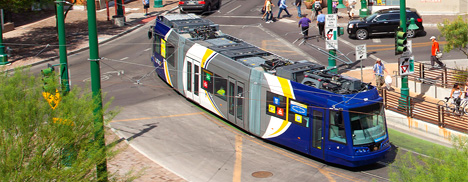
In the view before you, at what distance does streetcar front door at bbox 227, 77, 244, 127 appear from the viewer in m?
22.8

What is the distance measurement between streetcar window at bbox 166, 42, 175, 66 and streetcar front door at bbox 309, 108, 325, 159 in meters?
9.92

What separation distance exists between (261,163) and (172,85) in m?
9.07

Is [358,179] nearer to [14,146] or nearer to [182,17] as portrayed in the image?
[14,146]

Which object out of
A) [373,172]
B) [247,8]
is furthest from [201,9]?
[373,172]

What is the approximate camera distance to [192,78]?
2614 centimetres

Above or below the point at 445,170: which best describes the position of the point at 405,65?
below

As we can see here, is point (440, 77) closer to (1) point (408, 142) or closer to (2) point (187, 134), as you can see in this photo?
(1) point (408, 142)

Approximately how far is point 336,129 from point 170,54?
36.7 ft

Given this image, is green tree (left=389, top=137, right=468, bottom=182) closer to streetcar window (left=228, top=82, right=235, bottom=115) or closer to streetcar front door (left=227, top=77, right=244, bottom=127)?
streetcar front door (left=227, top=77, right=244, bottom=127)

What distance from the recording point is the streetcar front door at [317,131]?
1956 centimetres

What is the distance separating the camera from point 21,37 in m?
41.1

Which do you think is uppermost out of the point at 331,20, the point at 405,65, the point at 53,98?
the point at 331,20

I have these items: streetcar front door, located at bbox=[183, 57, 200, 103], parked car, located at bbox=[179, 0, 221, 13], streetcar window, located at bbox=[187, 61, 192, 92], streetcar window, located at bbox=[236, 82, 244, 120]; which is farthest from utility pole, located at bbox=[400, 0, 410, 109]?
parked car, located at bbox=[179, 0, 221, 13]

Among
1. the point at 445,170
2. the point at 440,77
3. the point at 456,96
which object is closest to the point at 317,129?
the point at 456,96
